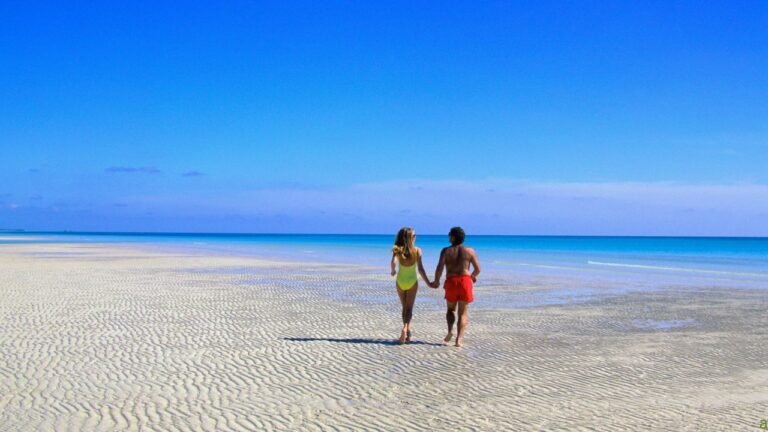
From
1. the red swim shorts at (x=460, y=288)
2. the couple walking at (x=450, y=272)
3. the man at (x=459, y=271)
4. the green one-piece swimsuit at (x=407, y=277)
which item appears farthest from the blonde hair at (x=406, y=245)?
the red swim shorts at (x=460, y=288)

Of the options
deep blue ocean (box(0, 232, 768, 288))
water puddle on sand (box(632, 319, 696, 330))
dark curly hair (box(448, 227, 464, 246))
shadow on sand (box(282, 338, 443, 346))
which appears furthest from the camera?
deep blue ocean (box(0, 232, 768, 288))

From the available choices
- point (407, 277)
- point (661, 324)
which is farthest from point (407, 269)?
point (661, 324)

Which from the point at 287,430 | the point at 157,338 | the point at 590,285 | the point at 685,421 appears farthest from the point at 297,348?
the point at 590,285

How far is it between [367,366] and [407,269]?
2197 mm

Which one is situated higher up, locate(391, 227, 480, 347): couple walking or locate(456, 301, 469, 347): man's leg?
locate(391, 227, 480, 347): couple walking

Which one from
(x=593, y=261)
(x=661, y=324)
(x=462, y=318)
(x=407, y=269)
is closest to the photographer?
(x=462, y=318)

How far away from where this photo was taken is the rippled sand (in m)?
6.68

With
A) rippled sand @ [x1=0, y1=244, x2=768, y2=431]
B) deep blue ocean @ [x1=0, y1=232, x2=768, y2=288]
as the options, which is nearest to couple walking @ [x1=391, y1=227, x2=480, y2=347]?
rippled sand @ [x1=0, y1=244, x2=768, y2=431]

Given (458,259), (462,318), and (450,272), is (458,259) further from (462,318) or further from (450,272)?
(462,318)

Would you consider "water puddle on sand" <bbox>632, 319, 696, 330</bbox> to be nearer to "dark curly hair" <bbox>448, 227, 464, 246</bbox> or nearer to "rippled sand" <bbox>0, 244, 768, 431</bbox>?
"rippled sand" <bbox>0, 244, 768, 431</bbox>

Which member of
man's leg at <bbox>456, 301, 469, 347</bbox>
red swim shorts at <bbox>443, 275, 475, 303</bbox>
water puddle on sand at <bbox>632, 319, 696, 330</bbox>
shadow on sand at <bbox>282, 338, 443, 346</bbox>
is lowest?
shadow on sand at <bbox>282, 338, 443, 346</bbox>

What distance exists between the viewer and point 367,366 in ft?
29.9

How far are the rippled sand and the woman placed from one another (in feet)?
1.84

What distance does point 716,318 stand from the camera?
47.5 ft
